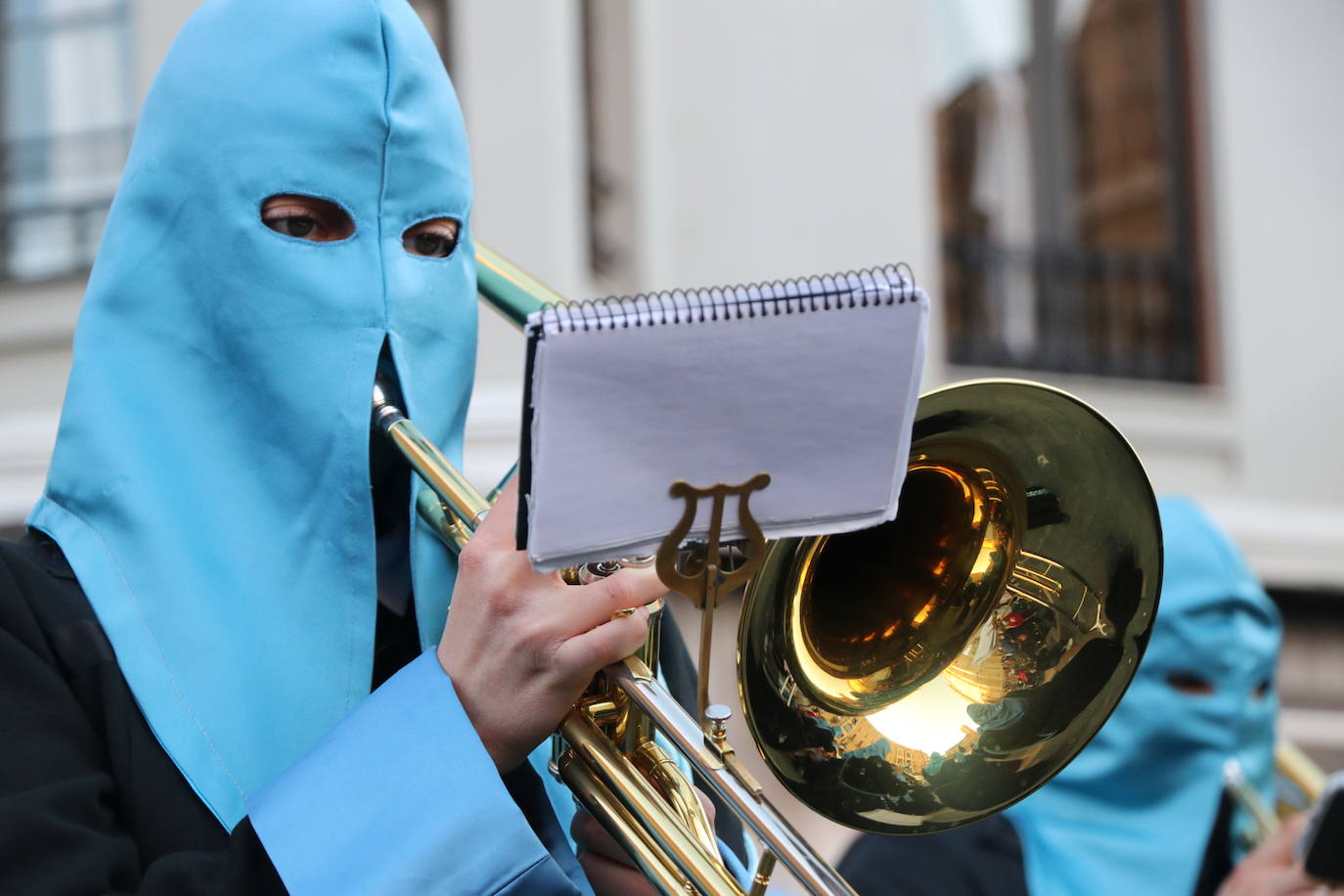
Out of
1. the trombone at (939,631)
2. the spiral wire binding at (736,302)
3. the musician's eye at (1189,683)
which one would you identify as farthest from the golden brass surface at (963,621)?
the musician's eye at (1189,683)

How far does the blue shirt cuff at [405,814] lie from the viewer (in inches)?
63.4

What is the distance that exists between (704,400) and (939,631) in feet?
2.18

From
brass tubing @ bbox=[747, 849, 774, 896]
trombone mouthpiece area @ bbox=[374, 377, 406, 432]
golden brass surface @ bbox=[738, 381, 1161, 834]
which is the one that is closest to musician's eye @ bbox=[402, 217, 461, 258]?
trombone mouthpiece area @ bbox=[374, 377, 406, 432]

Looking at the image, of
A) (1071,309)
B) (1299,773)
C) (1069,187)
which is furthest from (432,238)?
(1069,187)

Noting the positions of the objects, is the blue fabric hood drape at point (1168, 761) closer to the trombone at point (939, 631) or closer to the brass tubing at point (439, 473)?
the trombone at point (939, 631)

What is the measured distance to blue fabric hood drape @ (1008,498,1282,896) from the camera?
3.79 m

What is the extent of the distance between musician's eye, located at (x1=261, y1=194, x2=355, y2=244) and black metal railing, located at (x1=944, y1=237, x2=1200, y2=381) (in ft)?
19.2

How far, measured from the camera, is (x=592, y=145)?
6.73m

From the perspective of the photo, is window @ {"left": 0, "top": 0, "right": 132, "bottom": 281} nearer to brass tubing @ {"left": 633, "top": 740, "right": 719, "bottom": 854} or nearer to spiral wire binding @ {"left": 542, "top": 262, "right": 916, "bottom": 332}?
brass tubing @ {"left": 633, "top": 740, "right": 719, "bottom": 854}

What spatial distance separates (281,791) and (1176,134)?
7420 mm

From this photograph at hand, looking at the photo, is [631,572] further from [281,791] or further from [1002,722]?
[1002,722]

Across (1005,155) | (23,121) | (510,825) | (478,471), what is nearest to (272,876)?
(510,825)

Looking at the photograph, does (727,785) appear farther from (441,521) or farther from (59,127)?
(59,127)

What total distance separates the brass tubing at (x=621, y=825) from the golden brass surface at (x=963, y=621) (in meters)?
0.17
